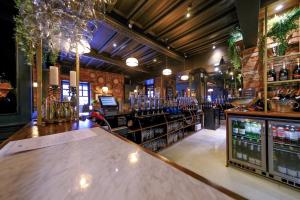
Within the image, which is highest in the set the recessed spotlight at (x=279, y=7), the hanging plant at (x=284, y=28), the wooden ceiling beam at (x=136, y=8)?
the wooden ceiling beam at (x=136, y=8)

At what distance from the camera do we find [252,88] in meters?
3.00

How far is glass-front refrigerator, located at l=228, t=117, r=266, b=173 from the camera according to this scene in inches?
85.9

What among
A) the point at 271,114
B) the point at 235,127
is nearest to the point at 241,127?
the point at 235,127

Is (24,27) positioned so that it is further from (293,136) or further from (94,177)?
(293,136)

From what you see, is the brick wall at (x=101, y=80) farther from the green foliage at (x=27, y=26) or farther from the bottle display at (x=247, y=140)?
the bottle display at (x=247, y=140)

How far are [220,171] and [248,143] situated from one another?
73 cm

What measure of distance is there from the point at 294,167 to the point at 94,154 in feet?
9.39

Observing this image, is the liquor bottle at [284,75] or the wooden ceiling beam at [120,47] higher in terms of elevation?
the wooden ceiling beam at [120,47]

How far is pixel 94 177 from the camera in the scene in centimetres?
47

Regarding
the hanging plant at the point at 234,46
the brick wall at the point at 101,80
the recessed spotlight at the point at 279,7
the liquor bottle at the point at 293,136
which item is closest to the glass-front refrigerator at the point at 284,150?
the liquor bottle at the point at 293,136

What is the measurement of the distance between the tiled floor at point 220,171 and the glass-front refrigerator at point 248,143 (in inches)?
7.1

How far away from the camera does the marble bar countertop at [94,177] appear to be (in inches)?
15.2

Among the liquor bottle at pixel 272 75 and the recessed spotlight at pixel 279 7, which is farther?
the recessed spotlight at pixel 279 7

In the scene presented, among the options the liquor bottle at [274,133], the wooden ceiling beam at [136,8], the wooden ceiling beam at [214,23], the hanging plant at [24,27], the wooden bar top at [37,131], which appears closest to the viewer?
the wooden bar top at [37,131]
